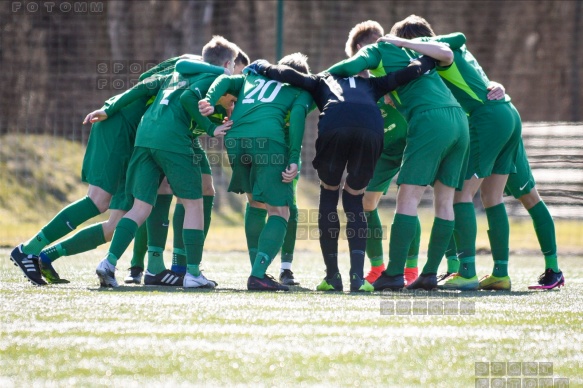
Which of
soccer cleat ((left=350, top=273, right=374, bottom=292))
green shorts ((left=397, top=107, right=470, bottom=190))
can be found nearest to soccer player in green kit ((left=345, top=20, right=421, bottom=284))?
green shorts ((left=397, top=107, right=470, bottom=190))

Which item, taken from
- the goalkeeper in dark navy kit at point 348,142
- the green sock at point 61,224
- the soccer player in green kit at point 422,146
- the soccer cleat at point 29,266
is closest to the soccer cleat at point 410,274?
the soccer player in green kit at point 422,146

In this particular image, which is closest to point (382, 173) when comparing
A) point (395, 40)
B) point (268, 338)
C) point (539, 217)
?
point (395, 40)

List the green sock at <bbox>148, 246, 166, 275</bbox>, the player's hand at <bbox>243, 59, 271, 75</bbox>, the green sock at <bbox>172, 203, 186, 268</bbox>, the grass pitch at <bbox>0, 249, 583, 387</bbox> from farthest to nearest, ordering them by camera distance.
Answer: the green sock at <bbox>172, 203, 186, 268</bbox> → the green sock at <bbox>148, 246, 166, 275</bbox> → the player's hand at <bbox>243, 59, 271, 75</bbox> → the grass pitch at <bbox>0, 249, 583, 387</bbox>

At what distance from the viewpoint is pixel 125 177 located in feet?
21.7

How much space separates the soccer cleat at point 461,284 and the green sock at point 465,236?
1.0 inches

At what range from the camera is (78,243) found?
20.3ft

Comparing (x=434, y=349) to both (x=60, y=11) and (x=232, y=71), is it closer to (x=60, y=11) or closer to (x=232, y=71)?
(x=232, y=71)

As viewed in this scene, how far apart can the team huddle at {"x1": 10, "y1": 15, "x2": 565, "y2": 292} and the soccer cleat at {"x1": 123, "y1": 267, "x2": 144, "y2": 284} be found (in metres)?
0.02

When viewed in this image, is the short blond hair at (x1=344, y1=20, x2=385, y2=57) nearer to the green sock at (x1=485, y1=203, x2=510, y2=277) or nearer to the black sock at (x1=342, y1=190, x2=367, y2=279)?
the black sock at (x1=342, y1=190, x2=367, y2=279)

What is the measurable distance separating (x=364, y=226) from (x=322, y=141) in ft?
1.87

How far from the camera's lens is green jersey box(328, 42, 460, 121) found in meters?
6.11

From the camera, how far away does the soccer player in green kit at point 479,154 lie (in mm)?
6438

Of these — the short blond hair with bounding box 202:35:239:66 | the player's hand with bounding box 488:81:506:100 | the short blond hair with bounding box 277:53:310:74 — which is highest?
the short blond hair with bounding box 202:35:239:66

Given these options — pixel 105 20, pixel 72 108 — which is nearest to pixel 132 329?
pixel 72 108
